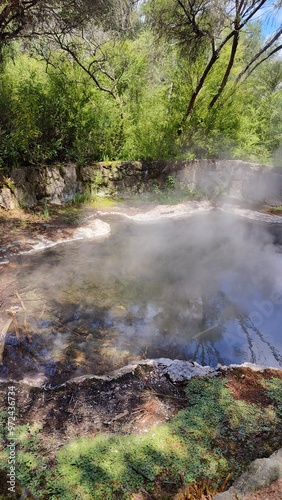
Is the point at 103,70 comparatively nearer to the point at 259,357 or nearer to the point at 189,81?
the point at 189,81

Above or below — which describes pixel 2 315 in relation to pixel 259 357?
above

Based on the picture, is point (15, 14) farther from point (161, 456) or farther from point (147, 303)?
point (161, 456)

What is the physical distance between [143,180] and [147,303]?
5978 mm

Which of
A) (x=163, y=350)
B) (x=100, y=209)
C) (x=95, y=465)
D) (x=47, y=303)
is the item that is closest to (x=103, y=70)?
(x=100, y=209)

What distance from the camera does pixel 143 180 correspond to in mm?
→ 9688

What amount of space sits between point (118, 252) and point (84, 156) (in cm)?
423

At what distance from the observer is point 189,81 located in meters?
9.74

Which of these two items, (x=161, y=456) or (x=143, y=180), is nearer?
(x=161, y=456)

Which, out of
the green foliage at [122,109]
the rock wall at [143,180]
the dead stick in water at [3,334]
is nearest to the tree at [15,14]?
the green foliage at [122,109]

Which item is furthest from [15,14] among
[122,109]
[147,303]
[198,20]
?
[147,303]

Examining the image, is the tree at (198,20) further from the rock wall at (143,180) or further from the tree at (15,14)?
the tree at (15,14)

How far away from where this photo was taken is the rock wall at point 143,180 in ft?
25.8

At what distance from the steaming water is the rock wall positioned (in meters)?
2.40

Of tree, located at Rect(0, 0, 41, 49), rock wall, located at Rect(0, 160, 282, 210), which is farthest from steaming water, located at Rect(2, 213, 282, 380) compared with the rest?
tree, located at Rect(0, 0, 41, 49)
